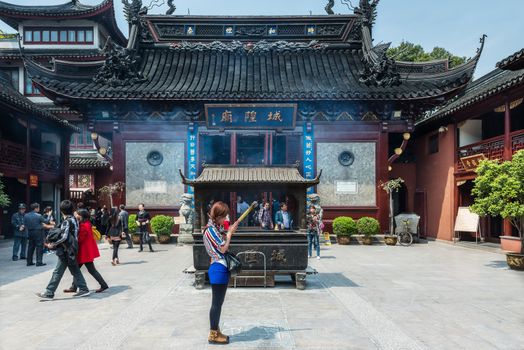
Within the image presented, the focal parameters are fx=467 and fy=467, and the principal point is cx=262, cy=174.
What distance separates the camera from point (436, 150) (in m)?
20.5

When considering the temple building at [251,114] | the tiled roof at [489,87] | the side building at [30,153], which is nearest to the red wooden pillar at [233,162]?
the temple building at [251,114]

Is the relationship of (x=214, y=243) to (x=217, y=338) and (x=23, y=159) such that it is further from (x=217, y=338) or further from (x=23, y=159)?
(x=23, y=159)

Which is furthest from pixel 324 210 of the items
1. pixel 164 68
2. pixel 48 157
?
pixel 48 157

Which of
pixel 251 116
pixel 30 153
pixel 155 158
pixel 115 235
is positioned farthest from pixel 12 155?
pixel 251 116

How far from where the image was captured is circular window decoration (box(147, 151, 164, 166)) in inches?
737

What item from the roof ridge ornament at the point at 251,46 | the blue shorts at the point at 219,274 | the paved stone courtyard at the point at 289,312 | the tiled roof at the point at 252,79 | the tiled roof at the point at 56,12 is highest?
the tiled roof at the point at 56,12

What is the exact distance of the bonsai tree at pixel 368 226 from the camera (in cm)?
1739

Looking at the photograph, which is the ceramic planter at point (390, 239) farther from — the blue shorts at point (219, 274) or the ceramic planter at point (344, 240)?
the blue shorts at point (219, 274)

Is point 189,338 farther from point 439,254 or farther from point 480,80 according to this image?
point 480,80

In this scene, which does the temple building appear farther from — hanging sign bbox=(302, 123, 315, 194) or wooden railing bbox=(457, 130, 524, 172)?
wooden railing bbox=(457, 130, 524, 172)

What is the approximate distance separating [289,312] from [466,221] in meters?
12.7

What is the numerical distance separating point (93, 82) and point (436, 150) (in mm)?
14686

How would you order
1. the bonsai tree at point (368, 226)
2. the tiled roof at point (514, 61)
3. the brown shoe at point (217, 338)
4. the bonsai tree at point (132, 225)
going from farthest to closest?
the bonsai tree at point (368, 226), the bonsai tree at point (132, 225), the tiled roof at point (514, 61), the brown shoe at point (217, 338)

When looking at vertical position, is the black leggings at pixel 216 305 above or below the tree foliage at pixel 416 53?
below
